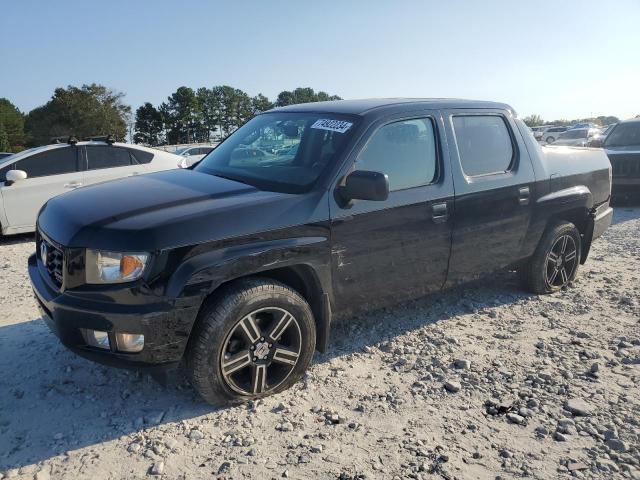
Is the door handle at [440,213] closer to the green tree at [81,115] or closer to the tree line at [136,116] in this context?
the tree line at [136,116]

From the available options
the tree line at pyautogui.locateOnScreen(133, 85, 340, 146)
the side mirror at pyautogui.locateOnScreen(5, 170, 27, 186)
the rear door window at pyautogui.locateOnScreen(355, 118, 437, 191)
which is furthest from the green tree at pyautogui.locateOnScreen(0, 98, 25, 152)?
the rear door window at pyautogui.locateOnScreen(355, 118, 437, 191)

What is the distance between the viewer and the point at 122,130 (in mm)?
68875

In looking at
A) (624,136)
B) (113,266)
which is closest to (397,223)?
(113,266)

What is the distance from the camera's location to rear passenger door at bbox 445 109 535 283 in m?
4.10

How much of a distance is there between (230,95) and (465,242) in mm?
101977

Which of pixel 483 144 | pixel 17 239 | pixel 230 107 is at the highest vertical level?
pixel 230 107

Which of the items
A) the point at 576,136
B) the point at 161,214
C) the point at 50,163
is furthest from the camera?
the point at 576,136

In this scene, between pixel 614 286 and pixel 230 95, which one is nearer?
pixel 614 286

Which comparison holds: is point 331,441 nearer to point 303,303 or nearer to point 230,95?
point 303,303

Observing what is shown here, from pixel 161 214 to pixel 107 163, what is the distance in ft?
20.8

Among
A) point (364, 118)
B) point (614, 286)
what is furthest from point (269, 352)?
point (614, 286)

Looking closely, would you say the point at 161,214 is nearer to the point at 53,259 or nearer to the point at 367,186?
the point at 53,259

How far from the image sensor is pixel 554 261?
203 inches

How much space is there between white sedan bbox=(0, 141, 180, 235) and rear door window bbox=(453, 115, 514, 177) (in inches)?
244
